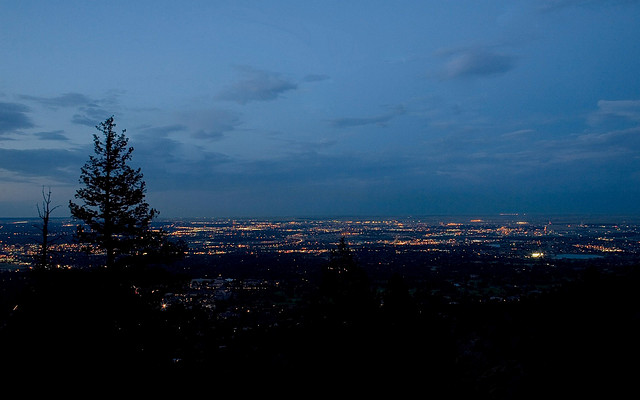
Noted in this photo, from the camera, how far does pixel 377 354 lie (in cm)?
1744

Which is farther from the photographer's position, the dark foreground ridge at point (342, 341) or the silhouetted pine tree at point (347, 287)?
the silhouetted pine tree at point (347, 287)

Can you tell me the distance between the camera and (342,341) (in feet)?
61.2

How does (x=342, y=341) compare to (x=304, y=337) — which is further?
(x=304, y=337)

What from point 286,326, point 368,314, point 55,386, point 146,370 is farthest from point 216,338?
point 55,386

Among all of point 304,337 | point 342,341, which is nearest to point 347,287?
point 342,341

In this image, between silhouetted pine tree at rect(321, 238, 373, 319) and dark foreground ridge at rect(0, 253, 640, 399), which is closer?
dark foreground ridge at rect(0, 253, 640, 399)

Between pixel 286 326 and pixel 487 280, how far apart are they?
39308mm

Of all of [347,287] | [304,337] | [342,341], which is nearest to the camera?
[342,341]

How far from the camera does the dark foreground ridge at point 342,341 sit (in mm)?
10172

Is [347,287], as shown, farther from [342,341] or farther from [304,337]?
[304,337]

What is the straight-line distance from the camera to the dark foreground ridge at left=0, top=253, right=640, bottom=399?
10.2 meters

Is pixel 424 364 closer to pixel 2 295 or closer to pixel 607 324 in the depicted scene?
pixel 607 324

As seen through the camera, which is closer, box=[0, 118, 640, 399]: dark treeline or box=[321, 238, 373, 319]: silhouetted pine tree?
box=[0, 118, 640, 399]: dark treeline

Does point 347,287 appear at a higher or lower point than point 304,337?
higher
